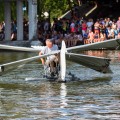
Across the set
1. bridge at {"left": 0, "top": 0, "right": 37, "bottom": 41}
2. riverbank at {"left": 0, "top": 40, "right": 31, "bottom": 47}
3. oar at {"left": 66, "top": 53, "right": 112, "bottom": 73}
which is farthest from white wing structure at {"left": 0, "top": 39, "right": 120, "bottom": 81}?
bridge at {"left": 0, "top": 0, "right": 37, "bottom": 41}

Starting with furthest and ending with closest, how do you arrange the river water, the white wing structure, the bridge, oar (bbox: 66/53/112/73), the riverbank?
the bridge
the riverbank
oar (bbox: 66/53/112/73)
the white wing structure
the river water

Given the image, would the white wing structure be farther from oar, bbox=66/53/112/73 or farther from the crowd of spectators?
the crowd of spectators

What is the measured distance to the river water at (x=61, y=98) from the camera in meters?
13.8

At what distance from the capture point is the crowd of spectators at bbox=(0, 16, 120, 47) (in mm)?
42688

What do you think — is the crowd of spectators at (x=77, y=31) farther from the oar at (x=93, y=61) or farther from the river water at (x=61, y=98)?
the oar at (x=93, y=61)

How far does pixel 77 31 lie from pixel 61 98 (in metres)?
28.5

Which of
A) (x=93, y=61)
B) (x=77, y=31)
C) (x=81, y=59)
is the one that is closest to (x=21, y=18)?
(x=77, y=31)

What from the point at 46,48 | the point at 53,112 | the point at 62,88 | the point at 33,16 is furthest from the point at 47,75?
the point at 33,16

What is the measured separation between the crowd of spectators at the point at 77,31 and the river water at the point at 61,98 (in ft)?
62.8

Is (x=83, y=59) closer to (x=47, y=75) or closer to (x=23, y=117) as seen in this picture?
(x=47, y=75)

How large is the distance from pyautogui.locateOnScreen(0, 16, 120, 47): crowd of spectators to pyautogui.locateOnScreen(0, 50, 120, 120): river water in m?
19.1

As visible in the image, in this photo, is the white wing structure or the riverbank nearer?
the white wing structure

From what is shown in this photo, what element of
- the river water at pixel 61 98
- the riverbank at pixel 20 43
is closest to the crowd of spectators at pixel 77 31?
the riverbank at pixel 20 43

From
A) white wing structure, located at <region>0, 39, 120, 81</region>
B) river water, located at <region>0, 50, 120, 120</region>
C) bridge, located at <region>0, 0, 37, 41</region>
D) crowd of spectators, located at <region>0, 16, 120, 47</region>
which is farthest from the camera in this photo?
crowd of spectators, located at <region>0, 16, 120, 47</region>
